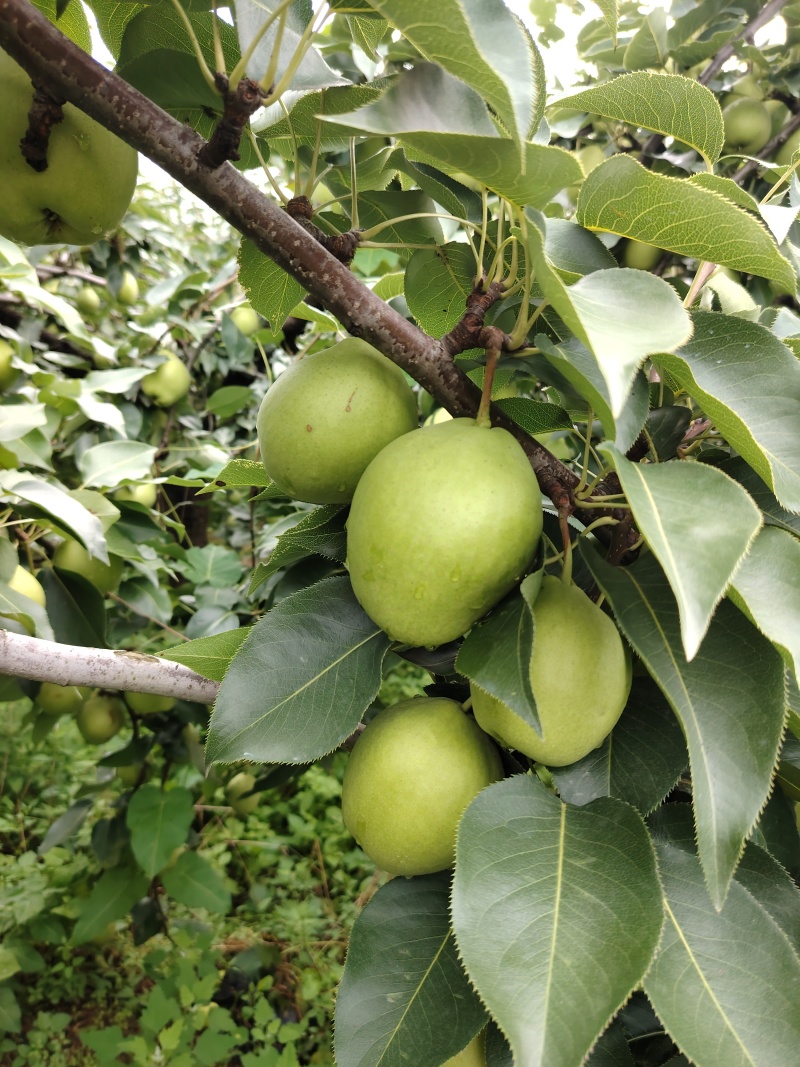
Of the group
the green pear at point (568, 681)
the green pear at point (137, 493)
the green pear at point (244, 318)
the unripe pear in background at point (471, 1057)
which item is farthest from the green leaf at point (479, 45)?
the green pear at point (244, 318)

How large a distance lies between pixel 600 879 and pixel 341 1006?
25cm

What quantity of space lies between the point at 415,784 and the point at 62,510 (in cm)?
76

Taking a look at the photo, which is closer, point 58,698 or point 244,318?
point 58,698

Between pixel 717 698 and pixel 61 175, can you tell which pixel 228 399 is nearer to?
pixel 61 175

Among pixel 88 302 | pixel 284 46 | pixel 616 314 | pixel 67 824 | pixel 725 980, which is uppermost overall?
pixel 284 46

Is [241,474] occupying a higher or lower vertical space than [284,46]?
lower

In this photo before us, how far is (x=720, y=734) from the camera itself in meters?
0.51

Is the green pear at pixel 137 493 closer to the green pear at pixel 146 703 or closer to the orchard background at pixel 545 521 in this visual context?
the green pear at pixel 146 703

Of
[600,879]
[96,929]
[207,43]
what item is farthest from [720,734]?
[96,929]

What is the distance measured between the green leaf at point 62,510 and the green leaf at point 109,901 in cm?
110

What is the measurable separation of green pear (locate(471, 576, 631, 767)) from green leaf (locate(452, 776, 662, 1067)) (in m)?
0.05

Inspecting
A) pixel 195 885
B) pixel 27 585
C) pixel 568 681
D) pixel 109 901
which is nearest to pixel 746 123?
pixel 568 681

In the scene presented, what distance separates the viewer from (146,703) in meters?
1.69

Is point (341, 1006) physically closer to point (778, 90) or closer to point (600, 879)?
point (600, 879)
